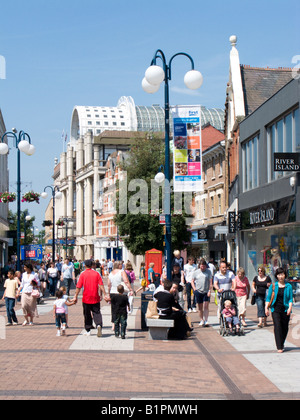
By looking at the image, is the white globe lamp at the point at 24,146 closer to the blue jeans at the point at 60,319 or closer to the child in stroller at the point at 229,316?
the blue jeans at the point at 60,319

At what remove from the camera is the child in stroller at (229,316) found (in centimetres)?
1502

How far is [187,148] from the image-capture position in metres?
17.4

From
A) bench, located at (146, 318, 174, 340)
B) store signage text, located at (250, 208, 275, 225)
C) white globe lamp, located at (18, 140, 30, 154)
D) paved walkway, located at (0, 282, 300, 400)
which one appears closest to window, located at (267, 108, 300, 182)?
store signage text, located at (250, 208, 275, 225)

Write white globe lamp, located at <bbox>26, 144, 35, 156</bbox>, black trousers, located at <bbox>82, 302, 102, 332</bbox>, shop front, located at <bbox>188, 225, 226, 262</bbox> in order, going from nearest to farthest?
black trousers, located at <bbox>82, 302, 102, 332</bbox>, white globe lamp, located at <bbox>26, 144, 35, 156</bbox>, shop front, located at <bbox>188, 225, 226, 262</bbox>

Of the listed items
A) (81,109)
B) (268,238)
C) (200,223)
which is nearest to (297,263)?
(268,238)

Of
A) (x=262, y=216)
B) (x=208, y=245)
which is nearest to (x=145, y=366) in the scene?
(x=262, y=216)

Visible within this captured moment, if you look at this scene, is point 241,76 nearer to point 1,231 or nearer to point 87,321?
point 87,321

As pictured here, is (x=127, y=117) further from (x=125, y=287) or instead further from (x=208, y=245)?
(x=125, y=287)

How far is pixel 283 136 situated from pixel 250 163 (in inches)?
222

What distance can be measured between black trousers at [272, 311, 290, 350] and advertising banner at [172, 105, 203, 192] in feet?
19.0

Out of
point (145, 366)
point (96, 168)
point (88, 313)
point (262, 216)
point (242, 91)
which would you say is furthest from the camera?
point (96, 168)

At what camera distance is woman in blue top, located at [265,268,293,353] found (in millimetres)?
12109

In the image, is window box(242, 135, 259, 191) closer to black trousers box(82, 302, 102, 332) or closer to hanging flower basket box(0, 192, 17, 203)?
hanging flower basket box(0, 192, 17, 203)

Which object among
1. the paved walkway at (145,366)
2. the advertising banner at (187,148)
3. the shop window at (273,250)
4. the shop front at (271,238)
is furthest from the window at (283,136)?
the paved walkway at (145,366)
